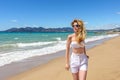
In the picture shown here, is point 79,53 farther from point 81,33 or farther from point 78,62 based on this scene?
point 81,33

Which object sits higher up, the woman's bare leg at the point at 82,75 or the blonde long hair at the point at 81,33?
the blonde long hair at the point at 81,33

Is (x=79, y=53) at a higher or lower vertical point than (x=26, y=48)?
higher

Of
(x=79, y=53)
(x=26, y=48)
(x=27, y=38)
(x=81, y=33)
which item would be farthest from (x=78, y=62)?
(x=27, y=38)

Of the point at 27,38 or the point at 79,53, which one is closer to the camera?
the point at 79,53

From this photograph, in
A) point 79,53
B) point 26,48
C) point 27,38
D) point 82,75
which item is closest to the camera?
point 82,75

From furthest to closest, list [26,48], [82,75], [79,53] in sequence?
[26,48], [79,53], [82,75]

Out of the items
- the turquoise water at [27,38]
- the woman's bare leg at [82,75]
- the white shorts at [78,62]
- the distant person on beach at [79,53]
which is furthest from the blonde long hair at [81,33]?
the turquoise water at [27,38]

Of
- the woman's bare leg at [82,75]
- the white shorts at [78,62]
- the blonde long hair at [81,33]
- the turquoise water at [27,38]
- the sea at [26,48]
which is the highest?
the blonde long hair at [81,33]

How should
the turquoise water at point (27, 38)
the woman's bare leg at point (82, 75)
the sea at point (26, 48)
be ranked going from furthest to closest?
the turquoise water at point (27, 38) → the sea at point (26, 48) → the woman's bare leg at point (82, 75)

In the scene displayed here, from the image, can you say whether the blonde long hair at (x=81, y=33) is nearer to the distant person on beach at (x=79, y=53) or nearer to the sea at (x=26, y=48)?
the distant person on beach at (x=79, y=53)

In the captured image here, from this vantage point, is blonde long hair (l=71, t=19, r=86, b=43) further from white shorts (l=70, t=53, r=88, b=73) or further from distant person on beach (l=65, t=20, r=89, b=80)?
white shorts (l=70, t=53, r=88, b=73)

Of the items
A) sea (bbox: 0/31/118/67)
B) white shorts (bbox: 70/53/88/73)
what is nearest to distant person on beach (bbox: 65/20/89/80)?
white shorts (bbox: 70/53/88/73)

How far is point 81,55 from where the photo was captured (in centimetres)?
495

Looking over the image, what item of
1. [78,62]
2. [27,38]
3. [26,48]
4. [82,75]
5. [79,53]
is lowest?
[27,38]
